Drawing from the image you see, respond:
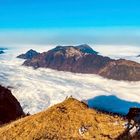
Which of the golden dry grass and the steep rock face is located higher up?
the golden dry grass

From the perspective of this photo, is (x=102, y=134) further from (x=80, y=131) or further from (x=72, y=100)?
(x=72, y=100)

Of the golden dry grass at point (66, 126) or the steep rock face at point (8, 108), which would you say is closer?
the golden dry grass at point (66, 126)

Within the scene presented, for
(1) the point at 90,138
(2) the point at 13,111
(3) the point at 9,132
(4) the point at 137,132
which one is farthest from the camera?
(2) the point at 13,111

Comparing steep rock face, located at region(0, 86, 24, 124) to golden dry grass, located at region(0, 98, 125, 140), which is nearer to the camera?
golden dry grass, located at region(0, 98, 125, 140)

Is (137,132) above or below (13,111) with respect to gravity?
above

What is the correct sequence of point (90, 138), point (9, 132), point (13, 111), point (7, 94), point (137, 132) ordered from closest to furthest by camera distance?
point (137, 132)
point (90, 138)
point (9, 132)
point (13, 111)
point (7, 94)

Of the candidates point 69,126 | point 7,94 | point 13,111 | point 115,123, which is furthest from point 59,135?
point 7,94

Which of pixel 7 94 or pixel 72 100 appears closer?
pixel 72 100
